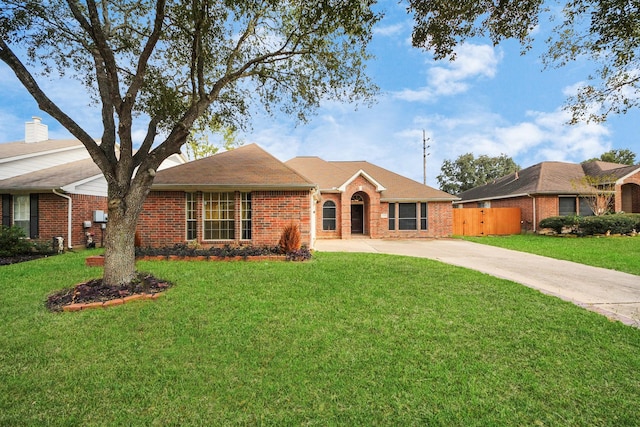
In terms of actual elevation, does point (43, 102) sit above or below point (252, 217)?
above

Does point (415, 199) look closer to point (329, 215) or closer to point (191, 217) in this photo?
point (329, 215)

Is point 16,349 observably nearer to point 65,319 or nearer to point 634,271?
point 65,319

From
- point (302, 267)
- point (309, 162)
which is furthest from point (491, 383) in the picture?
point (309, 162)

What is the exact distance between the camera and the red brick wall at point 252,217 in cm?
1122

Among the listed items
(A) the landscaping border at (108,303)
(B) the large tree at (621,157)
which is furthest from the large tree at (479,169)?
(A) the landscaping border at (108,303)

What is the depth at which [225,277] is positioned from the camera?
7.06 m

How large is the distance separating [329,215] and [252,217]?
7.91 metres

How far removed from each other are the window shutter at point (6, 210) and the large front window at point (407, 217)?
65.8ft

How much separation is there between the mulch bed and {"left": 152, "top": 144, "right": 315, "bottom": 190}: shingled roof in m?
5.03

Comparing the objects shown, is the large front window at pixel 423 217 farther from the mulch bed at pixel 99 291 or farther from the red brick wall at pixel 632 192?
the mulch bed at pixel 99 291

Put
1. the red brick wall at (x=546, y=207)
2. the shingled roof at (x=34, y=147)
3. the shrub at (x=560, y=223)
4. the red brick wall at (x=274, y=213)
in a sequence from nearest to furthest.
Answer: the red brick wall at (x=274, y=213)
the shingled roof at (x=34, y=147)
the shrub at (x=560, y=223)
the red brick wall at (x=546, y=207)

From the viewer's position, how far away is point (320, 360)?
3.40m

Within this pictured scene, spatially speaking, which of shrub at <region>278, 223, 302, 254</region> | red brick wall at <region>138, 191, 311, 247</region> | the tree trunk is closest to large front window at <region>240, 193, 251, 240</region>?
red brick wall at <region>138, 191, 311, 247</region>

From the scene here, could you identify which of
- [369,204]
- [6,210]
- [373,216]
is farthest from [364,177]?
[6,210]
